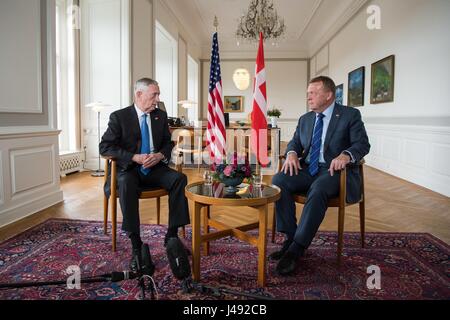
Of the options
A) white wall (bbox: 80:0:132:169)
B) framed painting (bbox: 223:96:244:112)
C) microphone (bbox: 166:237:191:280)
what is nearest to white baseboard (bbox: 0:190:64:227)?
microphone (bbox: 166:237:191:280)

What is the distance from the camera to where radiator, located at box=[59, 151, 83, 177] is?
5.45m

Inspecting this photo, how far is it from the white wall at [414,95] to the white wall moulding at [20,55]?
463 centimetres

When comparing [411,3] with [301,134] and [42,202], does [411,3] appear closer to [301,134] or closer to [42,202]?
[301,134]

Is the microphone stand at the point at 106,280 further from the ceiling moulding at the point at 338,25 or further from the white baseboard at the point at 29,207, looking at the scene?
the ceiling moulding at the point at 338,25

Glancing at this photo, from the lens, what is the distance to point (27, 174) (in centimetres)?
328

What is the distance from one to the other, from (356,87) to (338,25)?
2.26m

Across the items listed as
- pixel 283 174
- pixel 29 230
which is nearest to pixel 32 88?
pixel 29 230

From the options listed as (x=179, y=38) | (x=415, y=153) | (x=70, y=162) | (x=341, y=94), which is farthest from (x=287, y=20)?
(x=70, y=162)

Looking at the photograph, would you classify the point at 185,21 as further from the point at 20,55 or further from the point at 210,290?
the point at 210,290

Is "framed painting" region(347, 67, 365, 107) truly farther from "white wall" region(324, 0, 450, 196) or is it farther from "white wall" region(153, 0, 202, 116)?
"white wall" region(153, 0, 202, 116)

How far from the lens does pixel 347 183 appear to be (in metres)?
2.31

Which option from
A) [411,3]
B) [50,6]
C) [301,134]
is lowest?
[301,134]

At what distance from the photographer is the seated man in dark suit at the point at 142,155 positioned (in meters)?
2.31
